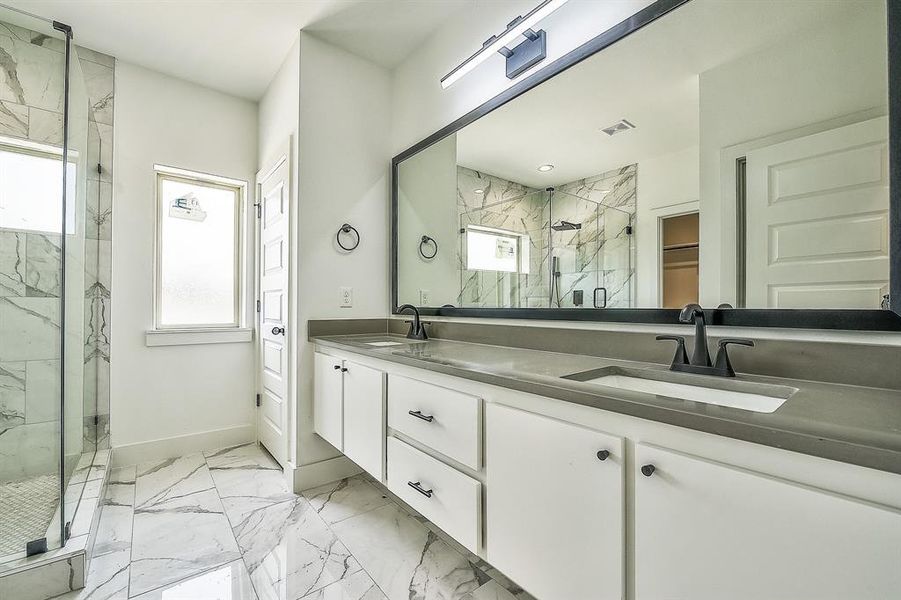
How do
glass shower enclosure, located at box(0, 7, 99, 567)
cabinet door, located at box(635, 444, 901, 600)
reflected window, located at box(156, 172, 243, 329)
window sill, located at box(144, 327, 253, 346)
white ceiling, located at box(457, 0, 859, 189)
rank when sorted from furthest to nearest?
1. reflected window, located at box(156, 172, 243, 329)
2. window sill, located at box(144, 327, 253, 346)
3. glass shower enclosure, located at box(0, 7, 99, 567)
4. white ceiling, located at box(457, 0, 859, 189)
5. cabinet door, located at box(635, 444, 901, 600)

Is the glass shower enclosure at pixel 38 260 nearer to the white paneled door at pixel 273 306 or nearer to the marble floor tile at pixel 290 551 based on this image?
the marble floor tile at pixel 290 551

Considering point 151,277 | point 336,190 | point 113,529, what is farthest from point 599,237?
point 151,277

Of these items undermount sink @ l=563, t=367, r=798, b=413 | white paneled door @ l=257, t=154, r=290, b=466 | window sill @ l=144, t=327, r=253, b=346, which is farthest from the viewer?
window sill @ l=144, t=327, r=253, b=346

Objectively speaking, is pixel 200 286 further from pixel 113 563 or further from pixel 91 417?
pixel 113 563

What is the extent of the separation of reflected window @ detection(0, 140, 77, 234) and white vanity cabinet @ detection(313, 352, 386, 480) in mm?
1382

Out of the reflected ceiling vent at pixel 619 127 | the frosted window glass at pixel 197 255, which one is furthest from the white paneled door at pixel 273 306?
the reflected ceiling vent at pixel 619 127

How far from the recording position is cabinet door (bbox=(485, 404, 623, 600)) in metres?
0.87

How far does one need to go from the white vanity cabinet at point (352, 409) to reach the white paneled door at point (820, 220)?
4.50 ft

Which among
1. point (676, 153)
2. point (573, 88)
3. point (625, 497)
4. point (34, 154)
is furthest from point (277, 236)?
point (625, 497)

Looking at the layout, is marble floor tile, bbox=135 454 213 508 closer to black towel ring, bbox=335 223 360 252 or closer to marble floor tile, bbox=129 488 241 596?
marble floor tile, bbox=129 488 241 596

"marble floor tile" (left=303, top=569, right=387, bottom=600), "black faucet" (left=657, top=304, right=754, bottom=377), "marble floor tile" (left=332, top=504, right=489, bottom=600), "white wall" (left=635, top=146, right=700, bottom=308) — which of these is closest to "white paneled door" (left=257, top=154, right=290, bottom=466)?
"marble floor tile" (left=332, top=504, right=489, bottom=600)

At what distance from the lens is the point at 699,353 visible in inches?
44.4

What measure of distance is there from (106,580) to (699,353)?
2242mm

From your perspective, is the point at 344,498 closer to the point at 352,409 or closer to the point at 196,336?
the point at 352,409
